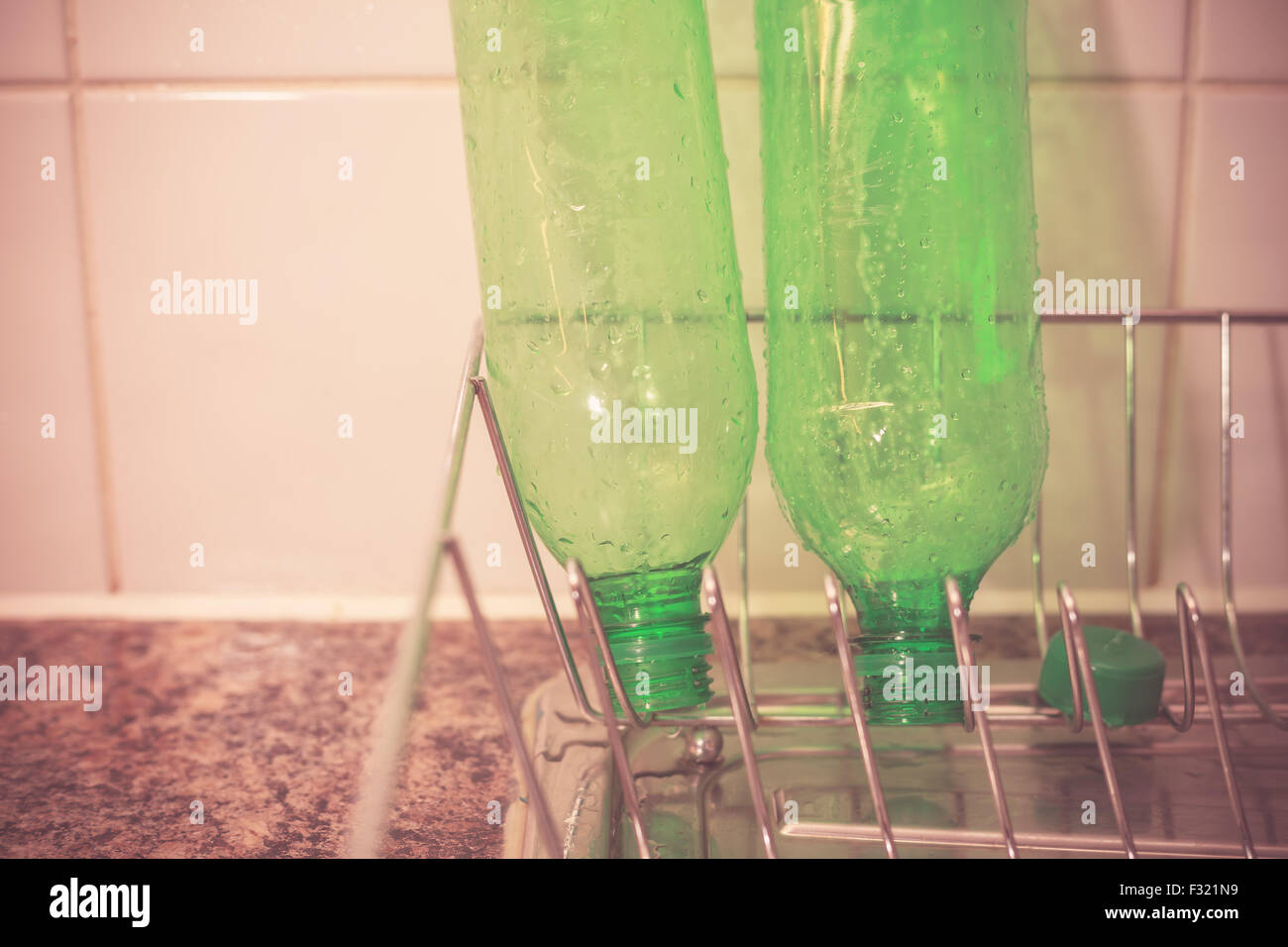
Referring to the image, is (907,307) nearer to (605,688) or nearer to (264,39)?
(605,688)

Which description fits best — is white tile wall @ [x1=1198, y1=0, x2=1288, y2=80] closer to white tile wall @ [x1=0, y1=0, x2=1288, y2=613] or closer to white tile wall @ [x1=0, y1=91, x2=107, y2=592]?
white tile wall @ [x1=0, y1=0, x2=1288, y2=613]

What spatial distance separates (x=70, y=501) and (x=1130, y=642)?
581mm

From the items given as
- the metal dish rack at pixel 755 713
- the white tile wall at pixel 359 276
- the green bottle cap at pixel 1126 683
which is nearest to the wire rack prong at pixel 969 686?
the metal dish rack at pixel 755 713

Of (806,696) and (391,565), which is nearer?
(806,696)

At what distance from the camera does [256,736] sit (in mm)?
437

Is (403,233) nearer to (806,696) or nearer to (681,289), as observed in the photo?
(681,289)

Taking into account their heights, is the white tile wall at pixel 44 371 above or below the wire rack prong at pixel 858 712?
above

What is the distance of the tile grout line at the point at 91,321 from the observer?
1.58 ft

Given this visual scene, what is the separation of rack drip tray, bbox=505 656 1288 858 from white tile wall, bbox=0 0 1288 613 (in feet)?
0.40

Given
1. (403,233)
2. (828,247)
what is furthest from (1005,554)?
(403,233)

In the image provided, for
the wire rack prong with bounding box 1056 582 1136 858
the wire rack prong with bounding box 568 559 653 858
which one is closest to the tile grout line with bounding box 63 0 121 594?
the wire rack prong with bounding box 568 559 653 858

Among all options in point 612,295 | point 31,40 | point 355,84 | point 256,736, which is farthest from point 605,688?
point 31,40

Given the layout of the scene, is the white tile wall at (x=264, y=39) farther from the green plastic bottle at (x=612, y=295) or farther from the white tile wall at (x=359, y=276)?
the green plastic bottle at (x=612, y=295)

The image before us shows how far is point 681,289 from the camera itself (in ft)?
1.09
